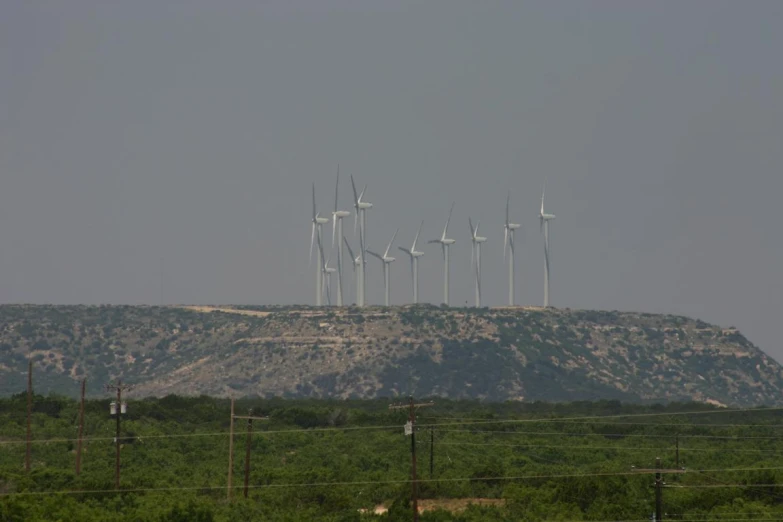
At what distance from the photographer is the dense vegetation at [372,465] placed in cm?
8081

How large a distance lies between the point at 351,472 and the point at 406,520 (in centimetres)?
2433

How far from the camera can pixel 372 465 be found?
109 metres

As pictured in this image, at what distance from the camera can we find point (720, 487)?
88250 millimetres

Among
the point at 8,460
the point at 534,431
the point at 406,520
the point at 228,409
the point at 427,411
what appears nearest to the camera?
the point at 406,520

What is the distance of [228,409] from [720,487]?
69195 mm

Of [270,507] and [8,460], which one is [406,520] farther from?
[8,460]

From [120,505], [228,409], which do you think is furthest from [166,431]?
[120,505]

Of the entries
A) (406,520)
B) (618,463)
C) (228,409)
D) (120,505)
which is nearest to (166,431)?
(228,409)

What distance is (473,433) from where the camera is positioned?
432ft

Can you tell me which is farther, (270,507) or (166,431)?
(166,431)

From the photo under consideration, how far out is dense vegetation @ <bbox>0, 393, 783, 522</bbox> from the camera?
3182 inches

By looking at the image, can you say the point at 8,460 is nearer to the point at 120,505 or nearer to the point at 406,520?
the point at 120,505

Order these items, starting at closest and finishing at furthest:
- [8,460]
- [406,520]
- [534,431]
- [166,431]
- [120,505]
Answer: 1. [406,520]
2. [120,505]
3. [8,460]
4. [166,431]
5. [534,431]

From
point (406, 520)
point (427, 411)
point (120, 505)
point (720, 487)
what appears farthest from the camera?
point (427, 411)
